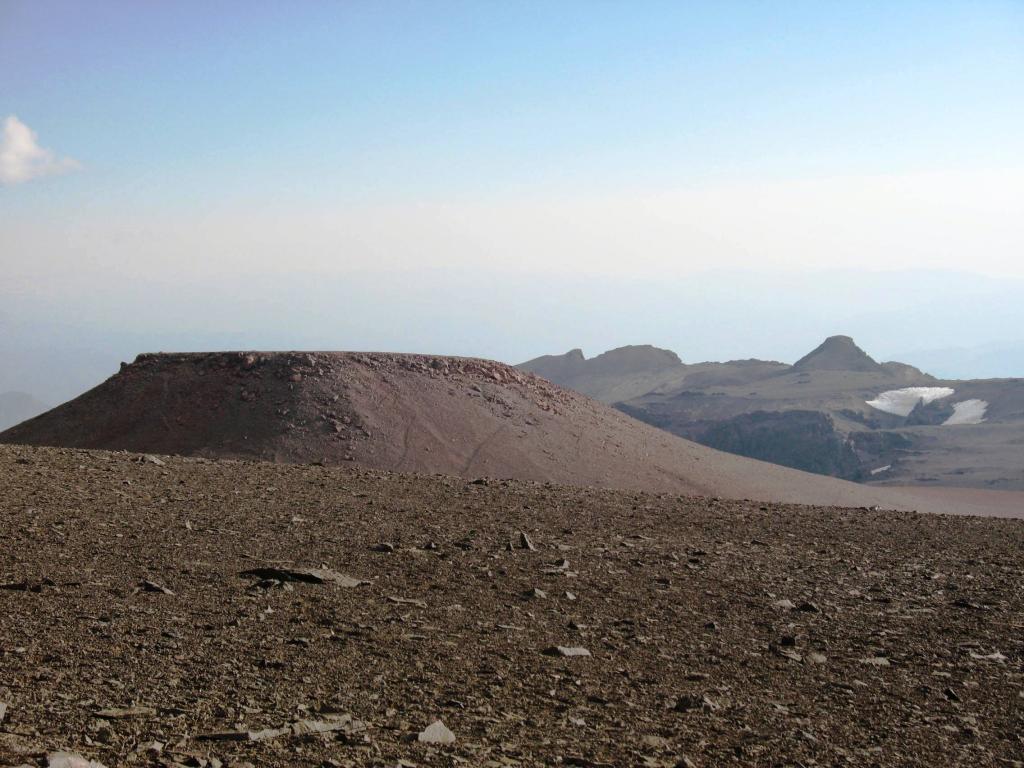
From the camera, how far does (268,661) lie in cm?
568

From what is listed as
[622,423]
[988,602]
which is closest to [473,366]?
[622,423]

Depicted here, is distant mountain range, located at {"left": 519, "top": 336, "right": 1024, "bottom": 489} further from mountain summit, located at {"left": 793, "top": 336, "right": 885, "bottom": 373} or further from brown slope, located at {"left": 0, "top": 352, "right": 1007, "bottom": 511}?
brown slope, located at {"left": 0, "top": 352, "right": 1007, "bottom": 511}

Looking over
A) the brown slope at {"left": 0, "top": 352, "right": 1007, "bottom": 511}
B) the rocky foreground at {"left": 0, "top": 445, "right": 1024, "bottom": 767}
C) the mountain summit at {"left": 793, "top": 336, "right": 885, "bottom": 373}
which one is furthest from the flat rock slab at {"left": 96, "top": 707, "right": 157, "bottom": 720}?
the mountain summit at {"left": 793, "top": 336, "right": 885, "bottom": 373}

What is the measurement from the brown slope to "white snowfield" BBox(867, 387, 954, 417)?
50.2m

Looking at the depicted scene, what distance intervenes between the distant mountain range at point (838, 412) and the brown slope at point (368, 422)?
32.5 meters

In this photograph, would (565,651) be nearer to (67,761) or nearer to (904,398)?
(67,761)

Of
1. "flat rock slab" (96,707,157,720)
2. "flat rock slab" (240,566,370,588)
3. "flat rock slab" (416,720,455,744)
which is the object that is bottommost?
"flat rock slab" (416,720,455,744)

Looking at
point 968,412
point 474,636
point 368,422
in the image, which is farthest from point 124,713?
point 968,412

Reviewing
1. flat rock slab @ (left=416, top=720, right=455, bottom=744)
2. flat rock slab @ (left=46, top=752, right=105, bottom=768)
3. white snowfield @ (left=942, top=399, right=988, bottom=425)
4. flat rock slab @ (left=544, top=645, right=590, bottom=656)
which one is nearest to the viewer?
flat rock slab @ (left=46, top=752, right=105, bottom=768)

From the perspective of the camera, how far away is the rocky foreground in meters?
4.74

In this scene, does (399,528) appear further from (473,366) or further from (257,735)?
(473,366)

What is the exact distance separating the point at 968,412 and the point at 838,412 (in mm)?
9968

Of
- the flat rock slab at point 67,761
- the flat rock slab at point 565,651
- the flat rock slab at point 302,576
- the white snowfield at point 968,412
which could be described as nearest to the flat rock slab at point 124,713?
the flat rock slab at point 67,761

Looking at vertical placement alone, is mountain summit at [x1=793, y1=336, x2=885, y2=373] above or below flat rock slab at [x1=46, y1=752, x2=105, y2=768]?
above
